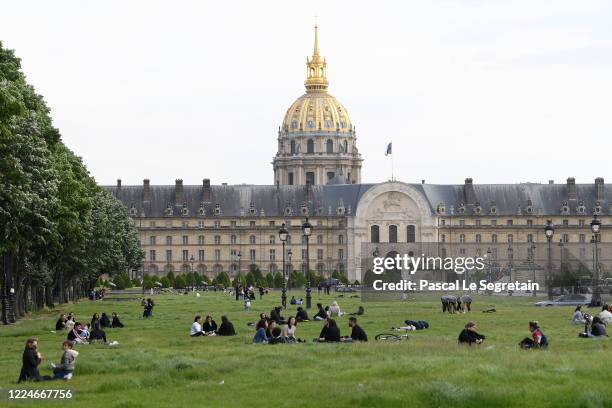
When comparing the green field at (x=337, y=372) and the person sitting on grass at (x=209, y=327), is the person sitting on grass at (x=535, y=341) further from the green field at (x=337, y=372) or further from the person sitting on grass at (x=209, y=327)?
the person sitting on grass at (x=209, y=327)

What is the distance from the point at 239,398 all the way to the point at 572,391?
600 cm

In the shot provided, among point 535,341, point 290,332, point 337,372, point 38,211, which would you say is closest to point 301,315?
point 38,211

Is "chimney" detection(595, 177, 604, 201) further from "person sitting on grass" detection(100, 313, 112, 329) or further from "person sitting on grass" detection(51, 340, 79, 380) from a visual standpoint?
"person sitting on grass" detection(51, 340, 79, 380)

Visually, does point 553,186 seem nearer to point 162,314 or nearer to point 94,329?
point 162,314

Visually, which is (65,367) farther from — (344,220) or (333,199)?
→ (333,199)

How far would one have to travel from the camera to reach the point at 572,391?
28016 mm

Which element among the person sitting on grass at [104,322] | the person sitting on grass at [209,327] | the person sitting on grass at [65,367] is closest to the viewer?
the person sitting on grass at [65,367]

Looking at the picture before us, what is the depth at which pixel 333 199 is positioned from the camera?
184 m

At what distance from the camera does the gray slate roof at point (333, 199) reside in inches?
6949

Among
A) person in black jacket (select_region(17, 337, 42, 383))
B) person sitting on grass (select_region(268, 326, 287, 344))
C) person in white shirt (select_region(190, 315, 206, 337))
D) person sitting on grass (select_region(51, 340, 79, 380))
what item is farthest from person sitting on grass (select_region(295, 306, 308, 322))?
person in black jacket (select_region(17, 337, 42, 383))

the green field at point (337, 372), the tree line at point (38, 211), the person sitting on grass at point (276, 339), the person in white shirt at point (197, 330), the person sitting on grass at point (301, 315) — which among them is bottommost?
the green field at point (337, 372)

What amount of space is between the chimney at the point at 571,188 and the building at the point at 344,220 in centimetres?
11

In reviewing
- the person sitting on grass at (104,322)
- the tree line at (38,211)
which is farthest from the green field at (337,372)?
the person sitting on grass at (104,322)

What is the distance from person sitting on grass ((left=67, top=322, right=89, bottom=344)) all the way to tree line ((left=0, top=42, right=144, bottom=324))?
189 inches
